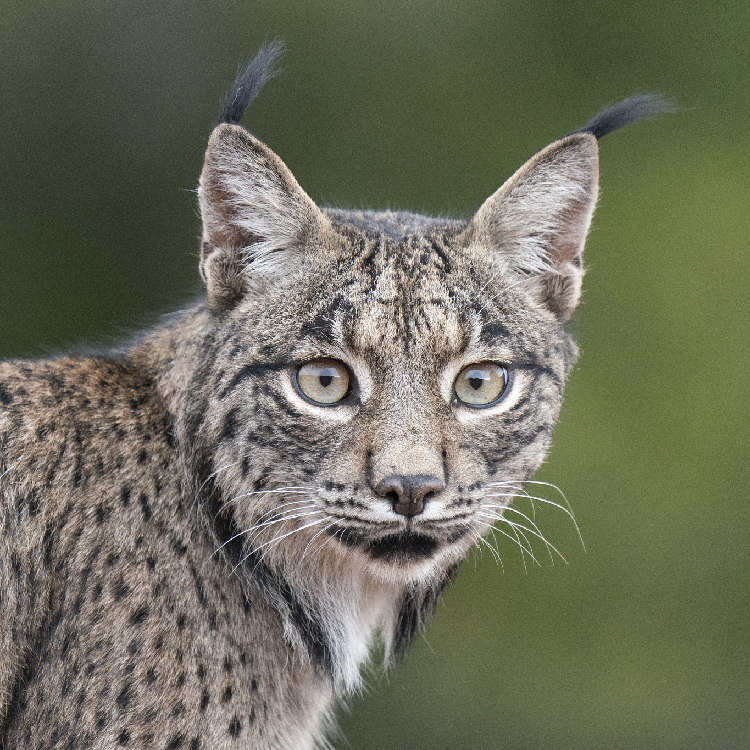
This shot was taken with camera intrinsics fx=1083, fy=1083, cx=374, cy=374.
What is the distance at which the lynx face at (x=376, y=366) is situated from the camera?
156 inches

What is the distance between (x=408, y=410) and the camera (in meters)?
3.96

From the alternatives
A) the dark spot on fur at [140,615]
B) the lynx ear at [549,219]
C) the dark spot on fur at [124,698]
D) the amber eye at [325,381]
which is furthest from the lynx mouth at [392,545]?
the lynx ear at [549,219]

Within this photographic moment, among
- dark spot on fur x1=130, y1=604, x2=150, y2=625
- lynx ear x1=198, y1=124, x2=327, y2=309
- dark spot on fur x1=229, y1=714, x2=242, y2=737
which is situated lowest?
dark spot on fur x1=229, y1=714, x2=242, y2=737

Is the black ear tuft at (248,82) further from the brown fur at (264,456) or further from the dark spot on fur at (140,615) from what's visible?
the dark spot on fur at (140,615)

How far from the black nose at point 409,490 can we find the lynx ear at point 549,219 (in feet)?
3.87

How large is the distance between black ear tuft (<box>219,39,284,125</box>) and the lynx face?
0.19m

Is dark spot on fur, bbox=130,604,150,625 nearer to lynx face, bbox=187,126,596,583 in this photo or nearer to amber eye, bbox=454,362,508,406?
lynx face, bbox=187,126,596,583

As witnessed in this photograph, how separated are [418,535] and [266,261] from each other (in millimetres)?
1257

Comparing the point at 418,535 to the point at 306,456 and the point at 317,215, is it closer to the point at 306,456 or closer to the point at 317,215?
the point at 306,456

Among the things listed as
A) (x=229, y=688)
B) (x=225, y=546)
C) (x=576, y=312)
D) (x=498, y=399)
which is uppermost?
(x=576, y=312)

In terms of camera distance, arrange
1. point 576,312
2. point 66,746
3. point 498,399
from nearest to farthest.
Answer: point 66,746
point 498,399
point 576,312

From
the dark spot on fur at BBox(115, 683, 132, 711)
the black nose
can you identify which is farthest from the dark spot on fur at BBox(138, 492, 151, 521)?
the black nose

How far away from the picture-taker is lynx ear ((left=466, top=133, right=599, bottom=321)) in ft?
14.5

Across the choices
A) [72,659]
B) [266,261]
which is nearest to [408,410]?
[266,261]
